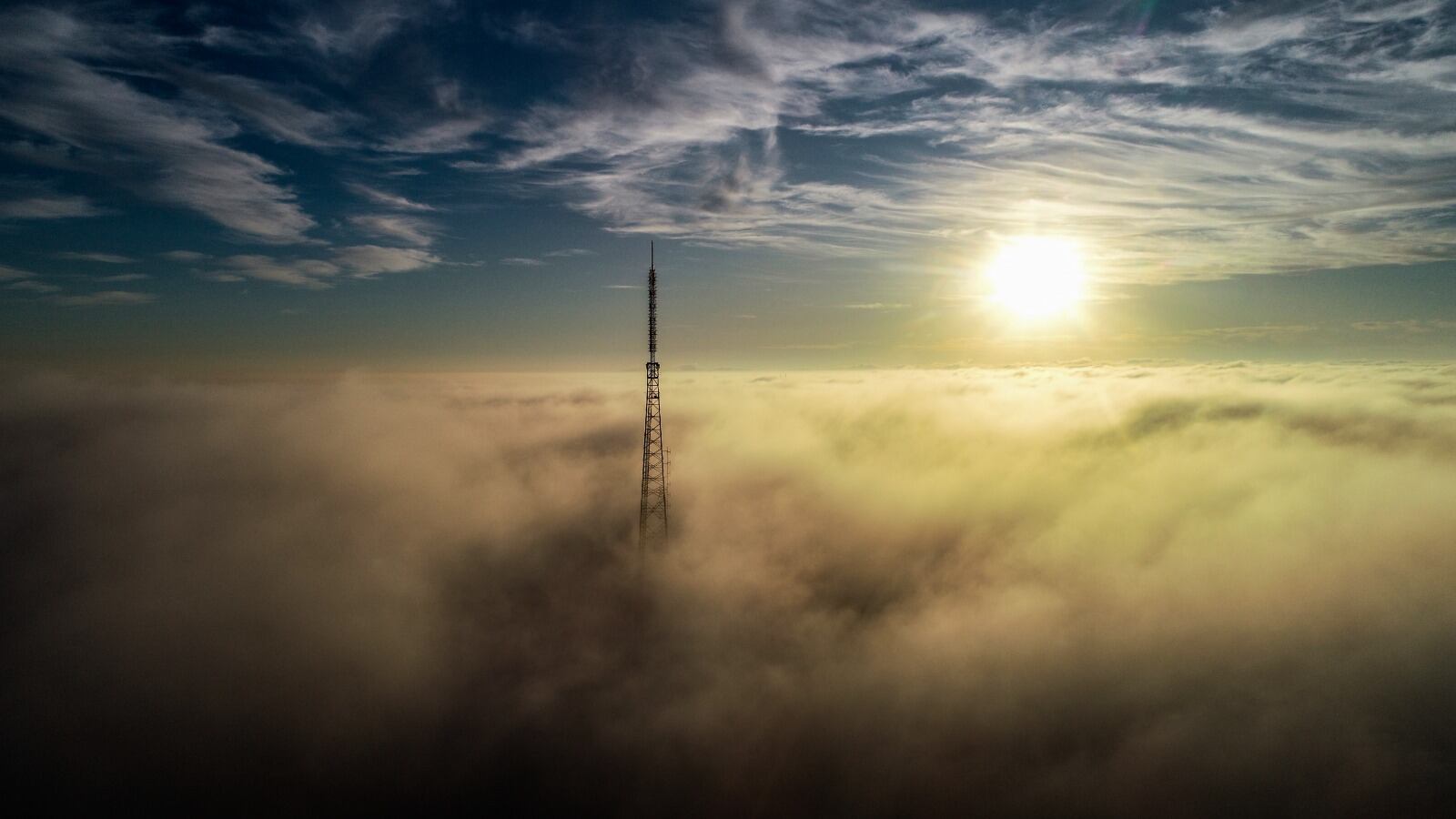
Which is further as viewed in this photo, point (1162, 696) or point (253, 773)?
point (1162, 696)

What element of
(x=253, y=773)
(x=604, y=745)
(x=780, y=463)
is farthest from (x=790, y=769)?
(x=780, y=463)

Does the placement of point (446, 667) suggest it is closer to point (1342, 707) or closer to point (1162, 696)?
point (1162, 696)

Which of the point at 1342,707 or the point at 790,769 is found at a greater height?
the point at 1342,707

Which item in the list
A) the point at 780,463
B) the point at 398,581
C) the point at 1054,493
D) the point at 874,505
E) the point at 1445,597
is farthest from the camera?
the point at 780,463

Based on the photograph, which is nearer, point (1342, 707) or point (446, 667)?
point (1342, 707)

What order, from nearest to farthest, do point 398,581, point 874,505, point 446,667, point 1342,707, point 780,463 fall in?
point 1342,707, point 446,667, point 398,581, point 874,505, point 780,463

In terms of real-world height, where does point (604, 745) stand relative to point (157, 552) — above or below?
below

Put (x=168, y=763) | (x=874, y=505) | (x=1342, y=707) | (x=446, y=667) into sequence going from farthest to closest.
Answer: (x=874, y=505) → (x=446, y=667) → (x=1342, y=707) → (x=168, y=763)

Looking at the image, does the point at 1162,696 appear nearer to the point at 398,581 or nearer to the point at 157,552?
the point at 398,581

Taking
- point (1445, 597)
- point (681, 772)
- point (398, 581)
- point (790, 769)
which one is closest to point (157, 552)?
point (398, 581)
